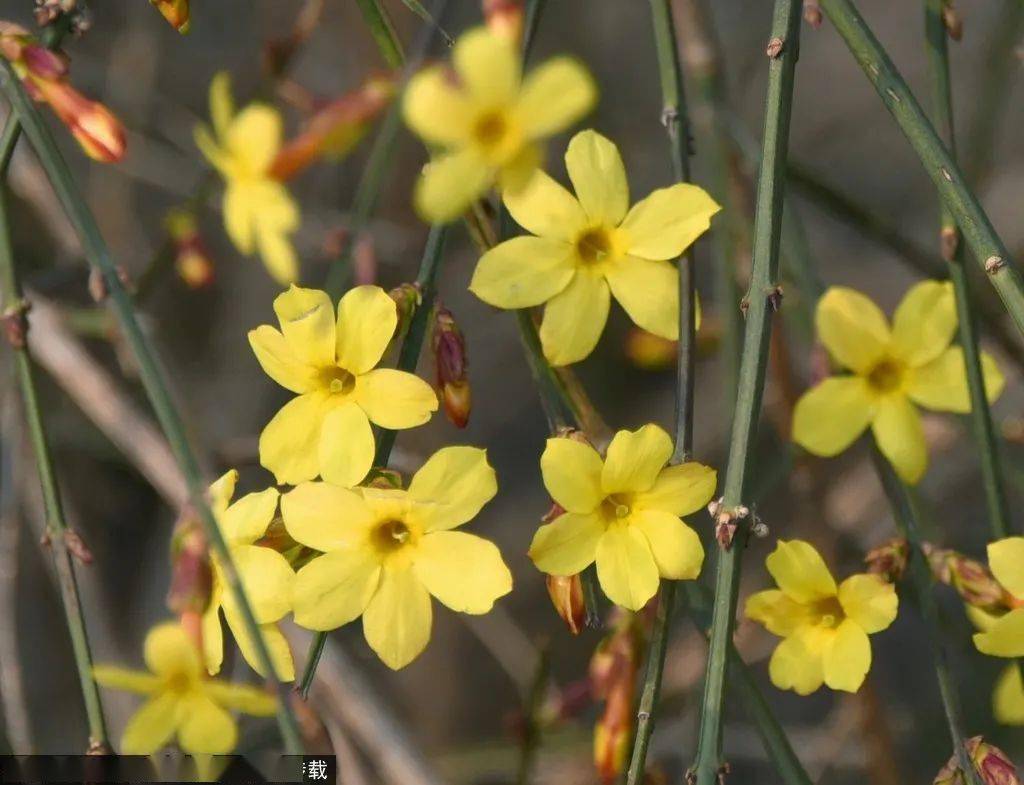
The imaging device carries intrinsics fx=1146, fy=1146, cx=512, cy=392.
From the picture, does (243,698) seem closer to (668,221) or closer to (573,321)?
(573,321)

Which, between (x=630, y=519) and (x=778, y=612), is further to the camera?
(x=778, y=612)

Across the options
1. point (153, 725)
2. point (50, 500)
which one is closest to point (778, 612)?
point (153, 725)

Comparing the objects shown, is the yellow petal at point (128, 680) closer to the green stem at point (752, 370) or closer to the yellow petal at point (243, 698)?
the yellow petal at point (243, 698)

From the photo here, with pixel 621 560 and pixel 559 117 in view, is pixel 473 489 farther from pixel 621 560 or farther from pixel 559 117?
pixel 559 117

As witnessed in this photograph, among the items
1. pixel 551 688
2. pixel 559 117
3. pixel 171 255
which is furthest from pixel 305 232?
pixel 559 117

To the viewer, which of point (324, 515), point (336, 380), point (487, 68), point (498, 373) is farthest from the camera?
point (498, 373)

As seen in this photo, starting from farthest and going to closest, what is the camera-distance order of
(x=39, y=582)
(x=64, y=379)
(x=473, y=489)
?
1. (x=39, y=582)
2. (x=64, y=379)
3. (x=473, y=489)
